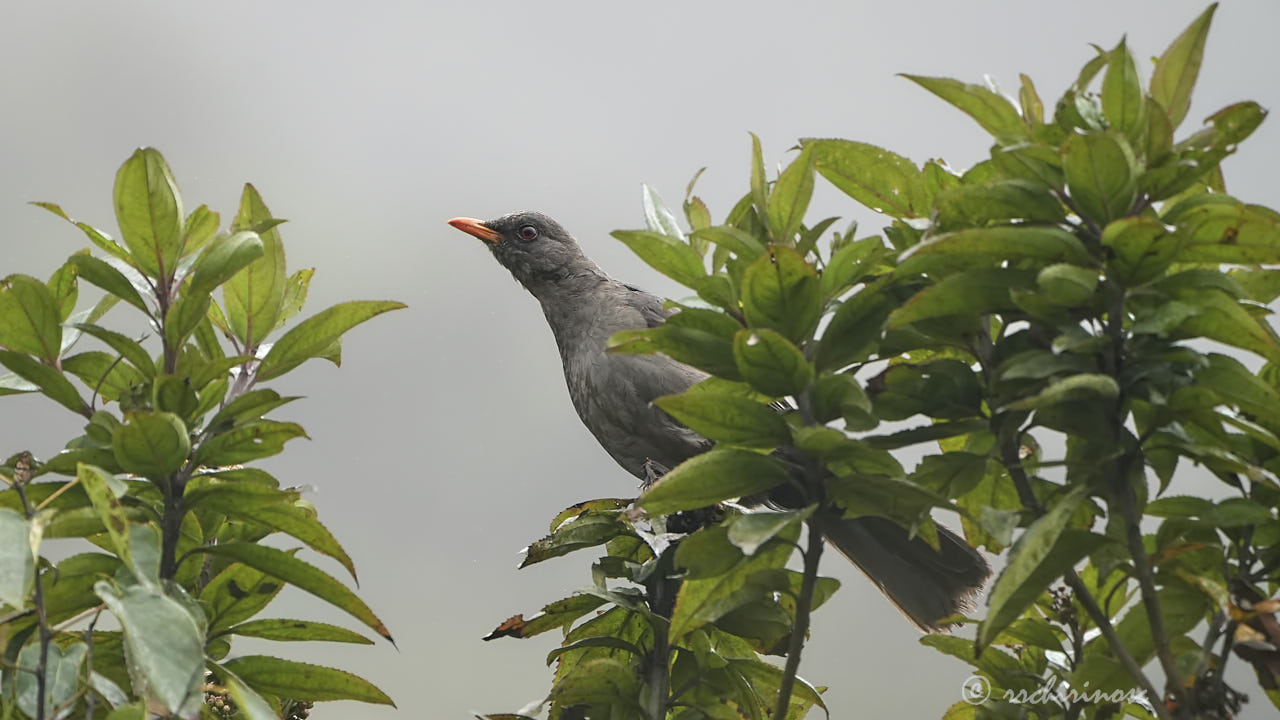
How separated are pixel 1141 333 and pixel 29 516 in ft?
4.63

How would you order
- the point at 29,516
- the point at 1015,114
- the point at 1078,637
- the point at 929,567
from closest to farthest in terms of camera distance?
the point at 29,516 → the point at 1015,114 → the point at 1078,637 → the point at 929,567

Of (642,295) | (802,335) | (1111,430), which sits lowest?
(1111,430)

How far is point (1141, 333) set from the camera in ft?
4.87

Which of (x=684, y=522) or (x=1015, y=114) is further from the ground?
(x=1015, y=114)

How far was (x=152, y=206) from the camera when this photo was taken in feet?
5.77

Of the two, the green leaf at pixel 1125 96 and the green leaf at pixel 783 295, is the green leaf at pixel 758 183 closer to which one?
the green leaf at pixel 783 295

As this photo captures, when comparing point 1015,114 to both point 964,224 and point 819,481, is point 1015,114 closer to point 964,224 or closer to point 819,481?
point 964,224

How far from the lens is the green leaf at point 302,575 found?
63.5 inches

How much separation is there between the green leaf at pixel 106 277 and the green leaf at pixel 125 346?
7cm

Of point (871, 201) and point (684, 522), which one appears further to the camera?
point (684, 522)

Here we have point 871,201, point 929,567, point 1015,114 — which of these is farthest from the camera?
point 929,567

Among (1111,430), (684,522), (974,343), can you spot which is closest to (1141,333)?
(1111,430)

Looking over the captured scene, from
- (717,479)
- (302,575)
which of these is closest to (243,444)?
(302,575)

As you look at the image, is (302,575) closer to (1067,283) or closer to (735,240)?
(735,240)
